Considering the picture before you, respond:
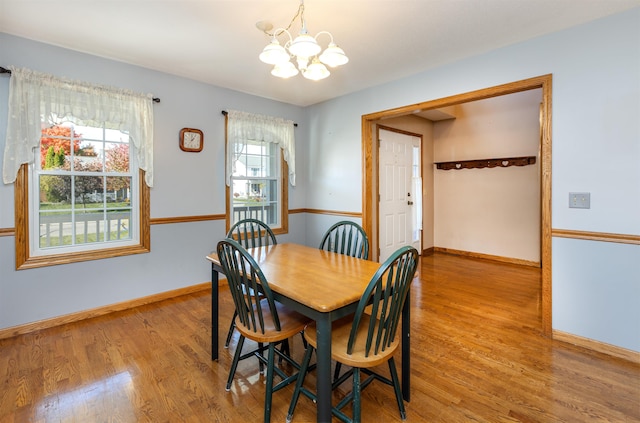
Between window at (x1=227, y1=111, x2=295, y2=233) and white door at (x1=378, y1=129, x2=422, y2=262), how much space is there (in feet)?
4.47

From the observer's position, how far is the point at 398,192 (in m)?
4.75

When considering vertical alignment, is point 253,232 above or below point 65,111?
below

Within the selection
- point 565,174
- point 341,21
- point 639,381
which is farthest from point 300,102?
point 639,381

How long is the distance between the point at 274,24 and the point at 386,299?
2145mm

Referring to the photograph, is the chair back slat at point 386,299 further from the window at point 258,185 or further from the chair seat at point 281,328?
the window at point 258,185

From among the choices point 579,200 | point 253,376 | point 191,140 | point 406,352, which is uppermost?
point 191,140

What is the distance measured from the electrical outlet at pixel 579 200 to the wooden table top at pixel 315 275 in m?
1.73

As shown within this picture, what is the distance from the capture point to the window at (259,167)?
12.9ft

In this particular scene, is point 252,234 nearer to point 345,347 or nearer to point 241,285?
point 241,285

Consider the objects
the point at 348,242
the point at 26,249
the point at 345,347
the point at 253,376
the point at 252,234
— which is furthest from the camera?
the point at 252,234

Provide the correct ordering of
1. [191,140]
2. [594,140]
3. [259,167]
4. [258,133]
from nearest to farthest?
1. [594,140]
2. [191,140]
3. [258,133]
4. [259,167]

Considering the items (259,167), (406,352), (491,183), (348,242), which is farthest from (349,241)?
(491,183)

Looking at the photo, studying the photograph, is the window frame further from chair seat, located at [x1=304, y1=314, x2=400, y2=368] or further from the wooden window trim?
chair seat, located at [x1=304, y1=314, x2=400, y2=368]

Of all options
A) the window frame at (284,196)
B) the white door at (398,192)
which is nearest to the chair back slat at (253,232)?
the window frame at (284,196)
